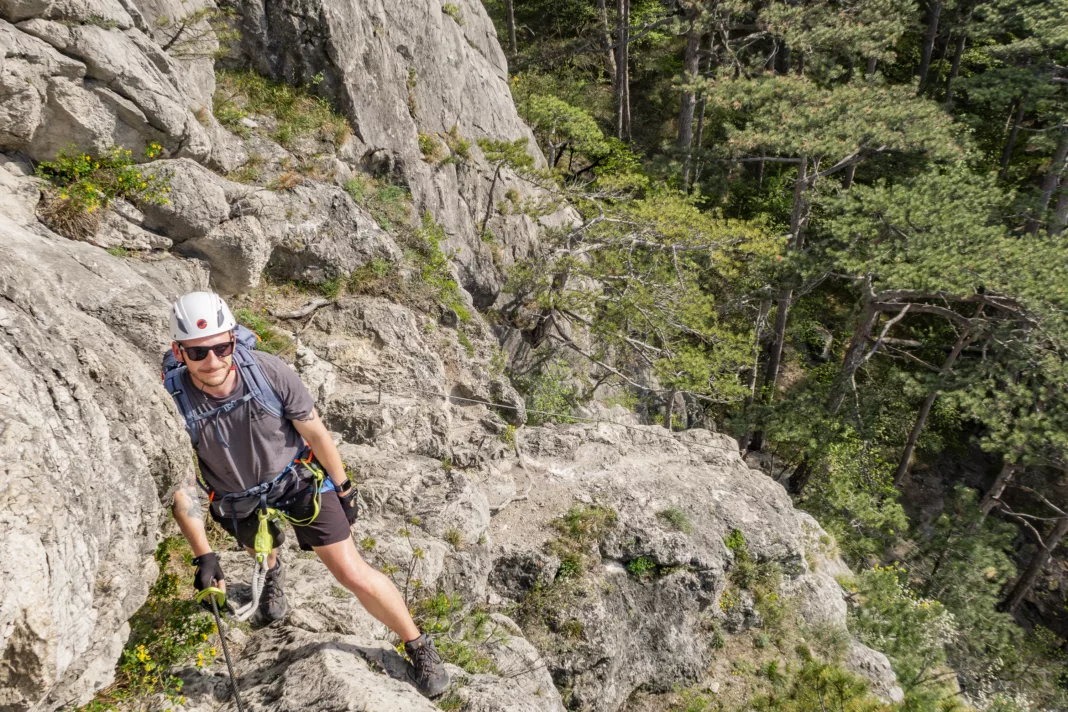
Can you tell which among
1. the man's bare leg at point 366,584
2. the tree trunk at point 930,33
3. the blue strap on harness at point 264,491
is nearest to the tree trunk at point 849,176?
the tree trunk at point 930,33

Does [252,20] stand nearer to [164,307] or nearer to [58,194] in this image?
[58,194]

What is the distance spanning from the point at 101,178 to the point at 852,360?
1485cm

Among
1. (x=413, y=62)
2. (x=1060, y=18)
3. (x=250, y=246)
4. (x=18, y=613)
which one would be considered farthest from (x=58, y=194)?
(x=1060, y=18)

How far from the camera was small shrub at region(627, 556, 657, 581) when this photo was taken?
6.14 metres

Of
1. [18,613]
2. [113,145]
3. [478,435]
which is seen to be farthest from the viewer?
[478,435]

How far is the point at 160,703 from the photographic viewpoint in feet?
8.84

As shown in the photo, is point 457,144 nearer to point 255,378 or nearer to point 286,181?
point 286,181

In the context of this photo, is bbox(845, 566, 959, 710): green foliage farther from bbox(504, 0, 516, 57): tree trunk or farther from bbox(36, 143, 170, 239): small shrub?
bbox(504, 0, 516, 57): tree trunk

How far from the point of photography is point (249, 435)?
2771 millimetres

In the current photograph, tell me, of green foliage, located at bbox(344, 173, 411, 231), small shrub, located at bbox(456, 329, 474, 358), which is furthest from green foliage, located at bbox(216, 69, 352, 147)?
small shrub, located at bbox(456, 329, 474, 358)

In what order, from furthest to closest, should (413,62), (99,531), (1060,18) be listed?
(1060,18) < (413,62) < (99,531)

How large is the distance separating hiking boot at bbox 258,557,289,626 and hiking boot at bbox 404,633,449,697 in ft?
2.54

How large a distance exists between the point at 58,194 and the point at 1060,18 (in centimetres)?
1660

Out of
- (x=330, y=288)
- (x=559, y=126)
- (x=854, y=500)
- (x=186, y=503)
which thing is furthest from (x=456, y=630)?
(x=559, y=126)
